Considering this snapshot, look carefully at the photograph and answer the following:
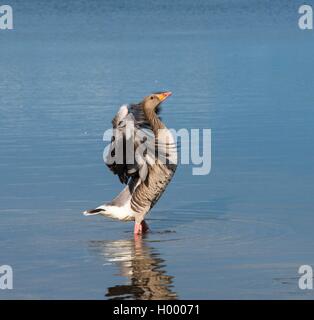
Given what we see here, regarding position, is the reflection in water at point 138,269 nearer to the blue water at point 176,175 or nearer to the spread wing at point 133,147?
the blue water at point 176,175

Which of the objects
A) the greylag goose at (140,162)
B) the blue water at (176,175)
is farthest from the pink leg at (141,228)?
the blue water at (176,175)

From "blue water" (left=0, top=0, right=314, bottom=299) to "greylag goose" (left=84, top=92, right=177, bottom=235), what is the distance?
0.25 m

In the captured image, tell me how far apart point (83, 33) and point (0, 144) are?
1803 cm

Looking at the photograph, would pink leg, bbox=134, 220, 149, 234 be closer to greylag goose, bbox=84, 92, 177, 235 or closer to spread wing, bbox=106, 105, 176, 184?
greylag goose, bbox=84, 92, 177, 235

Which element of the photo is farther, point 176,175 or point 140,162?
point 176,175

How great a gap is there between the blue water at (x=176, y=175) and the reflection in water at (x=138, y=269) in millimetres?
19

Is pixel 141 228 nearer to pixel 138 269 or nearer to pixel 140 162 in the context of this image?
pixel 140 162

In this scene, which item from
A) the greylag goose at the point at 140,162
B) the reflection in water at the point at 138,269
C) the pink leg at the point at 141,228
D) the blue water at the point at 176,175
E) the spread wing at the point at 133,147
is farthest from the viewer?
the pink leg at the point at 141,228

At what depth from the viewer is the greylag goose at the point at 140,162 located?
461 inches

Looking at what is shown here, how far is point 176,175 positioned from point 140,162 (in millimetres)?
Answer: 2639

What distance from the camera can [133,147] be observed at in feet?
38.4

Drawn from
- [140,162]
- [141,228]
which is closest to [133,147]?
[140,162]

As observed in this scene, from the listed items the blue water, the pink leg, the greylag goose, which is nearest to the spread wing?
the greylag goose

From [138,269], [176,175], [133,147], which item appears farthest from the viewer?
[176,175]
